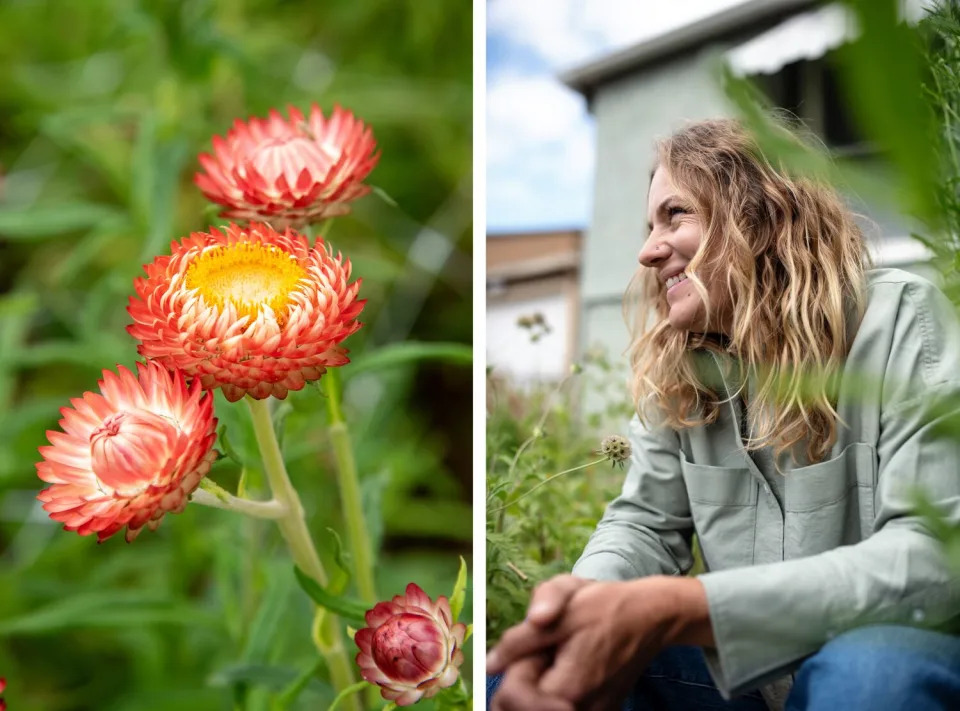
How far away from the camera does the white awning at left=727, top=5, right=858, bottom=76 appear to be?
2.13 feet

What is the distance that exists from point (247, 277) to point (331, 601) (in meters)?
0.23

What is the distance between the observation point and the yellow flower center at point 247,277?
0.60 m

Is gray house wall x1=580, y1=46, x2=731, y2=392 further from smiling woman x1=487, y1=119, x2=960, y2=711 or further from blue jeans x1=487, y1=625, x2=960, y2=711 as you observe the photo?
blue jeans x1=487, y1=625, x2=960, y2=711

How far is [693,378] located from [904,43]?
0.43 m

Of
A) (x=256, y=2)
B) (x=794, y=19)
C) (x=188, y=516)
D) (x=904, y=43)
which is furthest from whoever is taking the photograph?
(x=256, y=2)

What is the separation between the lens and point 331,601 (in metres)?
0.65

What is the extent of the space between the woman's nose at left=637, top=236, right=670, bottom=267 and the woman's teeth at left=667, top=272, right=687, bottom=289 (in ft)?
0.05

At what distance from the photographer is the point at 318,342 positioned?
0.61 m

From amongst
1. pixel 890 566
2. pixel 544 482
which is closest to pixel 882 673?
pixel 890 566

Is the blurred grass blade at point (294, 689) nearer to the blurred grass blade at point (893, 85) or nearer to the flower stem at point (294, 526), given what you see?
the flower stem at point (294, 526)

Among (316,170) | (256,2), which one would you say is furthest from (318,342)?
(256,2)

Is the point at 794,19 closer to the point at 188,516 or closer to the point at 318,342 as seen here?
the point at 318,342

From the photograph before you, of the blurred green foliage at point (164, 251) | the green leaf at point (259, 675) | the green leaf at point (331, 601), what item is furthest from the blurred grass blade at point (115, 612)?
the green leaf at point (331, 601)

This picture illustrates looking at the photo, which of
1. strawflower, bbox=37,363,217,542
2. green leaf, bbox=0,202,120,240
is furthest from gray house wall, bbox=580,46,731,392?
green leaf, bbox=0,202,120,240
